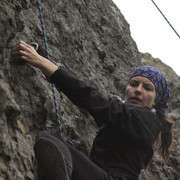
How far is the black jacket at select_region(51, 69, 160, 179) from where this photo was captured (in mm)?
3842

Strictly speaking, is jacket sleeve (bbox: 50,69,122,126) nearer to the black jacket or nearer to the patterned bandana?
the black jacket

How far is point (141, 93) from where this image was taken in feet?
14.8

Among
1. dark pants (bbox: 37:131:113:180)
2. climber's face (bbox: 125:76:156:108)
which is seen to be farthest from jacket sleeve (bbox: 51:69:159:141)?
climber's face (bbox: 125:76:156:108)

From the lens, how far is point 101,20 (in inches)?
344

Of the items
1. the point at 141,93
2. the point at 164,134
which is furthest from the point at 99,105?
the point at 164,134

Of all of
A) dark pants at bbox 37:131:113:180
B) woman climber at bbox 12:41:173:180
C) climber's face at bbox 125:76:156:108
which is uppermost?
climber's face at bbox 125:76:156:108

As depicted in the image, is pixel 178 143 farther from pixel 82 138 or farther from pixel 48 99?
pixel 48 99

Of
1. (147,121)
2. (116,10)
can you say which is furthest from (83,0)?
(147,121)

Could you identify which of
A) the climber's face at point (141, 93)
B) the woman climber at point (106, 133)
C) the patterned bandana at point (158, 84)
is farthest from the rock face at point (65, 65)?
the patterned bandana at point (158, 84)

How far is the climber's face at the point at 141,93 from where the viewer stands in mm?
4520

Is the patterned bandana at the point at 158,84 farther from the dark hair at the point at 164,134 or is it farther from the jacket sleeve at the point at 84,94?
the jacket sleeve at the point at 84,94

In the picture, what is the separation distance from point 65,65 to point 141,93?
6.61 feet

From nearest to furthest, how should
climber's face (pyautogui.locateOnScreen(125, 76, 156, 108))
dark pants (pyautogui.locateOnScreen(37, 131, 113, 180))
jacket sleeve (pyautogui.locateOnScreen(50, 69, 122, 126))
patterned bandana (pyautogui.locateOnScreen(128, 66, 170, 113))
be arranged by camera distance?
dark pants (pyautogui.locateOnScreen(37, 131, 113, 180)) < jacket sleeve (pyautogui.locateOnScreen(50, 69, 122, 126)) < climber's face (pyautogui.locateOnScreen(125, 76, 156, 108)) < patterned bandana (pyautogui.locateOnScreen(128, 66, 170, 113))

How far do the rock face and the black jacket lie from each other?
0.56m
